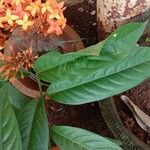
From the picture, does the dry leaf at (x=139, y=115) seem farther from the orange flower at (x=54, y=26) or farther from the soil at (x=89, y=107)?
the orange flower at (x=54, y=26)

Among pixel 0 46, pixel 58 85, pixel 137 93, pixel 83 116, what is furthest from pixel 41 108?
pixel 83 116

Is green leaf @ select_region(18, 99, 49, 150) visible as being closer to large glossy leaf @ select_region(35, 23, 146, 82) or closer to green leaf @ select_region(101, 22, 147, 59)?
large glossy leaf @ select_region(35, 23, 146, 82)

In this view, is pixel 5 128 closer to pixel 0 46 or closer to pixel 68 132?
pixel 68 132

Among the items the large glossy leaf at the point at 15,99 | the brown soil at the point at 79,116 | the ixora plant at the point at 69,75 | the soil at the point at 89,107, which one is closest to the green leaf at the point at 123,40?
the ixora plant at the point at 69,75

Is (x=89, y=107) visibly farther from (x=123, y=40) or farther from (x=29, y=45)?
(x=123, y=40)

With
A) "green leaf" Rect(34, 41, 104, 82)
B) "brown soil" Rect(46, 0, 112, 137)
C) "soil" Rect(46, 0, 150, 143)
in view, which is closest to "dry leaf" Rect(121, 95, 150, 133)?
"soil" Rect(46, 0, 150, 143)

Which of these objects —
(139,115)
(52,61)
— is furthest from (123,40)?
(139,115)
